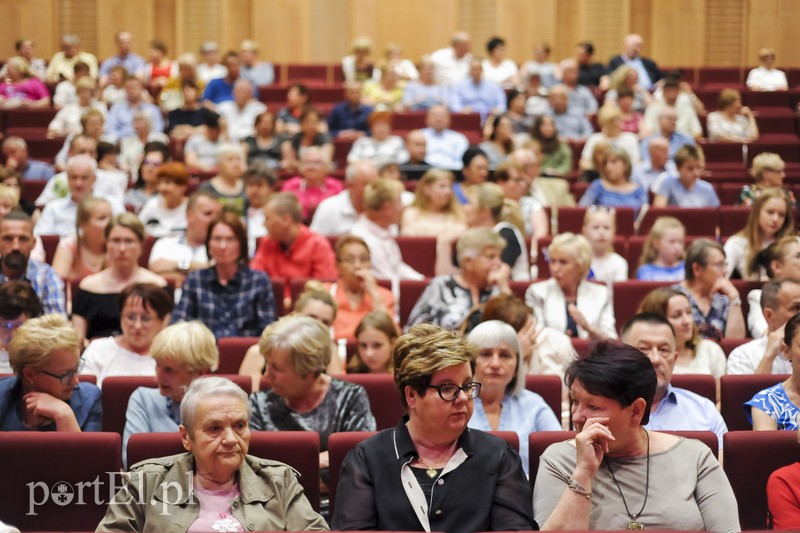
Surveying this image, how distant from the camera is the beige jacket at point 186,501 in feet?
8.39

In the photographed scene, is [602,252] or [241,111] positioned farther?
[241,111]

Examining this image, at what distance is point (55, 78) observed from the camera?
36.1 ft

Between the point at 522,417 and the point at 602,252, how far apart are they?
244 cm

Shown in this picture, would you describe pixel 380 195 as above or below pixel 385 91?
below

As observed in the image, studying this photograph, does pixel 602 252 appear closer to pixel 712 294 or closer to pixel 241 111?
pixel 712 294

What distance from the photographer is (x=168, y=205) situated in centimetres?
652

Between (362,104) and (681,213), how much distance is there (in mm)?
3816

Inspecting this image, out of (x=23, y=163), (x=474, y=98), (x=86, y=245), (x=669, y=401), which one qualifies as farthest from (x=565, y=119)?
(x=669, y=401)

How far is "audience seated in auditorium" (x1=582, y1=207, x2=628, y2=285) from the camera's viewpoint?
5.63 meters

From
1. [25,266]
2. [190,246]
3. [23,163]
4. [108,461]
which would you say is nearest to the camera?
[108,461]

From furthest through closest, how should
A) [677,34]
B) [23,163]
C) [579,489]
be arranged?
1. [677,34]
2. [23,163]
3. [579,489]

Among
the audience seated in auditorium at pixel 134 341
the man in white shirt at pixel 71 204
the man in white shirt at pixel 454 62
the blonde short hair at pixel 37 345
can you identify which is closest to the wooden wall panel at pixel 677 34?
the man in white shirt at pixel 454 62

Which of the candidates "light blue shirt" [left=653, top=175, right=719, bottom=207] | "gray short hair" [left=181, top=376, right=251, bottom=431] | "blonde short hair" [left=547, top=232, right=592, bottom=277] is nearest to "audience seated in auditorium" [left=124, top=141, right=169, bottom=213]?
"blonde short hair" [left=547, top=232, right=592, bottom=277]

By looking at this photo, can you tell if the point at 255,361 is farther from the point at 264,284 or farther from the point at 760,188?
the point at 760,188
